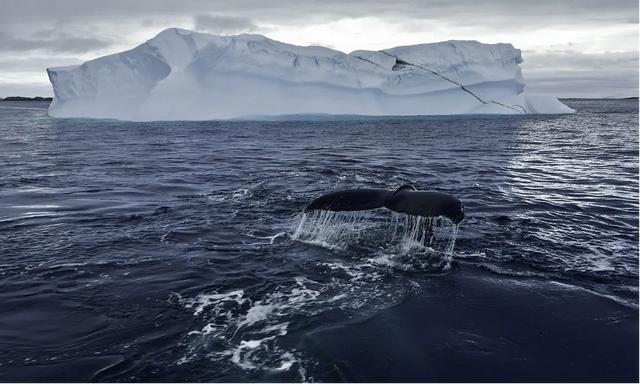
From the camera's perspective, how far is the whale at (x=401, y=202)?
21.6 ft

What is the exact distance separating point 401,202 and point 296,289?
6.10ft

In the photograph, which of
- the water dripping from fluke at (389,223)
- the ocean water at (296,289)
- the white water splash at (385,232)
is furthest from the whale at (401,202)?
the white water splash at (385,232)

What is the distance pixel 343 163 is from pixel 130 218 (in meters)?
10.6

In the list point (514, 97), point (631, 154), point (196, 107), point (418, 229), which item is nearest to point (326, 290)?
point (418, 229)

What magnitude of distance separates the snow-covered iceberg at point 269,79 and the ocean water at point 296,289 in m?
35.7

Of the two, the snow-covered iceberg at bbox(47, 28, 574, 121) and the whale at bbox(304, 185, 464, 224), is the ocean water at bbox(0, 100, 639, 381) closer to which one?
the whale at bbox(304, 185, 464, 224)

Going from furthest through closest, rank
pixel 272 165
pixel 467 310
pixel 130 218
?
pixel 272 165, pixel 130 218, pixel 467 310

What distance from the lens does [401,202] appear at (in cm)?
698

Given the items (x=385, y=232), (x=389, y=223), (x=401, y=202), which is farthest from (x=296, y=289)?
(x=389, y=223)

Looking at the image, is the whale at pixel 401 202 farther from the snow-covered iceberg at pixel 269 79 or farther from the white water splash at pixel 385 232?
the snow-covered iceberg at pixel 269 79

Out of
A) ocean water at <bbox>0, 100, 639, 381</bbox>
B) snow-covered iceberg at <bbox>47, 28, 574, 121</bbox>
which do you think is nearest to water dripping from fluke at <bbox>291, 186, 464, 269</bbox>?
ocean water at <bbox>0, 100, 639, 381</bbox>

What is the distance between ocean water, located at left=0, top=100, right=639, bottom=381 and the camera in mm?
4867

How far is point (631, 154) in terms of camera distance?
24484 mm

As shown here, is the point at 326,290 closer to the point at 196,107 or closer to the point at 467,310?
the point at 467,310
